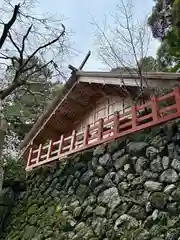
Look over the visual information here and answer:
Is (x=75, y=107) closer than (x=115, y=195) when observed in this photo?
No

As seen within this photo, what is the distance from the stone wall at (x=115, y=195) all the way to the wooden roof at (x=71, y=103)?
8.12 feet

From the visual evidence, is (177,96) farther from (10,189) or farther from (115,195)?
(10,189)

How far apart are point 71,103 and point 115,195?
17.8 ft

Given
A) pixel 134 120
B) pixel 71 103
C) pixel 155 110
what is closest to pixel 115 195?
pixel 134 120

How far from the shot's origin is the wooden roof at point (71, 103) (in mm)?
9398

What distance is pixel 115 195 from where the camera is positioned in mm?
6270

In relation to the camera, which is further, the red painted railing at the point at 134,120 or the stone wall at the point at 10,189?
the stone wall at the point at 10,189

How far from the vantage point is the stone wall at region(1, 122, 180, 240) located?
17.3ft

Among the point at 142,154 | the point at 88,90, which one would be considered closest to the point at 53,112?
the point at 88,90

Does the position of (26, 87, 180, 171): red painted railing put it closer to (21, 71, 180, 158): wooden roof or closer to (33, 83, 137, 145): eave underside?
(21, 71, 180, 158): wooden roof

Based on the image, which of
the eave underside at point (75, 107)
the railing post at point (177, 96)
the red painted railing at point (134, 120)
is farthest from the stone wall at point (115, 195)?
the eave underside at point (75, 107)

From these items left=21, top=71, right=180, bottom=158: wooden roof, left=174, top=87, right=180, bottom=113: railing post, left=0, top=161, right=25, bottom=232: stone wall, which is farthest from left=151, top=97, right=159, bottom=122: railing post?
left=0, top=161, right=25, bottom=232: stone wall

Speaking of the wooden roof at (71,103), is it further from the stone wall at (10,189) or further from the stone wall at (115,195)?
the stone wall at (115,195)

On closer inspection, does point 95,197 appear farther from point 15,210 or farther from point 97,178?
point 15,210
